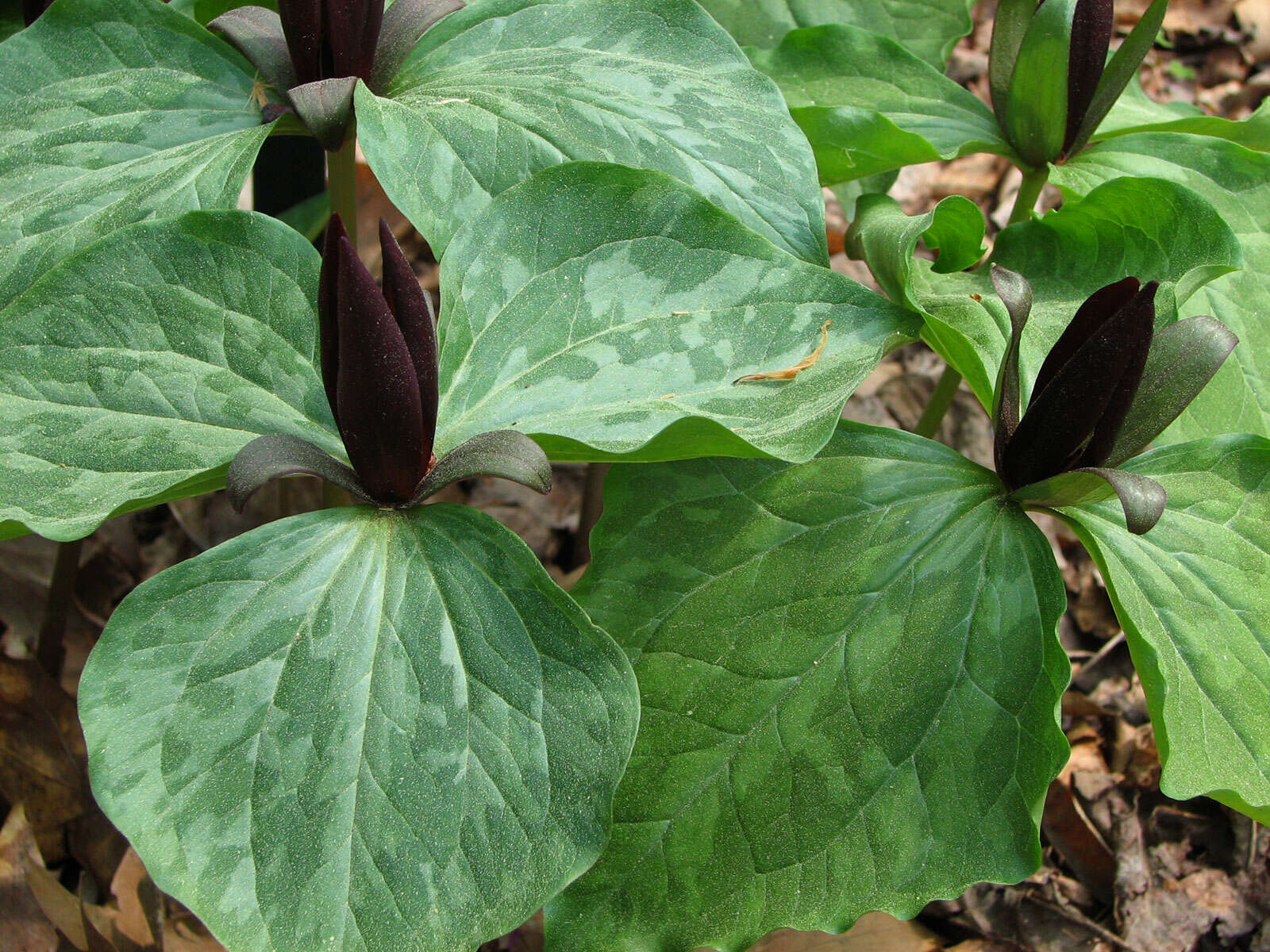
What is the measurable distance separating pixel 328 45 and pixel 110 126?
0.28m

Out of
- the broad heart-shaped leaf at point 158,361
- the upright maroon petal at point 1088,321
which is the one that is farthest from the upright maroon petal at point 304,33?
the upright maroon petal at point 1088,321

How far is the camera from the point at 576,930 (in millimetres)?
1112

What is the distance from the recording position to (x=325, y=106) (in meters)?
1.22

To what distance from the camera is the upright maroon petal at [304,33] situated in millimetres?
1247

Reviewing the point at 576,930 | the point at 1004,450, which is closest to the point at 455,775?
the point at 576,930

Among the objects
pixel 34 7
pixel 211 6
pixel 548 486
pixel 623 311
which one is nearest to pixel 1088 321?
pixel 623 311

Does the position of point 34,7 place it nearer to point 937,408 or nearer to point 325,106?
point 325,106

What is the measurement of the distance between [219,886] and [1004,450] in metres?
0.89

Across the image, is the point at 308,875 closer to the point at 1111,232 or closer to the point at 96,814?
the point at 96,814

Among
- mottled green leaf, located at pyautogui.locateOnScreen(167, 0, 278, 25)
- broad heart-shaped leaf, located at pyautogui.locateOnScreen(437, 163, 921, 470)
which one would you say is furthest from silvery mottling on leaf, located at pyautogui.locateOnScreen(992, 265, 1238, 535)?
mottled green leaf, located at pyautogui.locateOnScreen(167, 0, 278, 25)

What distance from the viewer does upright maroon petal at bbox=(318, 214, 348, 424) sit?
0.98m

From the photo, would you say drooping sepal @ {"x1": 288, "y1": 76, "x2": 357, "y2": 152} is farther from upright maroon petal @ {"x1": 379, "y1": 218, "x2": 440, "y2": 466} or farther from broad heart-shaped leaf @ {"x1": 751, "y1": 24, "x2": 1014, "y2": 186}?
broad heart-shaped leaf @ {"x1": 751, "y1": 24, "x2": 1014, "y2": 186}

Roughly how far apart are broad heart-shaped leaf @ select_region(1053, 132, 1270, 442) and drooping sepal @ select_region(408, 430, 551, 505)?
37.2 inches

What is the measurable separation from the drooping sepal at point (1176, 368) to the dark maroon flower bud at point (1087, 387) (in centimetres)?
2
